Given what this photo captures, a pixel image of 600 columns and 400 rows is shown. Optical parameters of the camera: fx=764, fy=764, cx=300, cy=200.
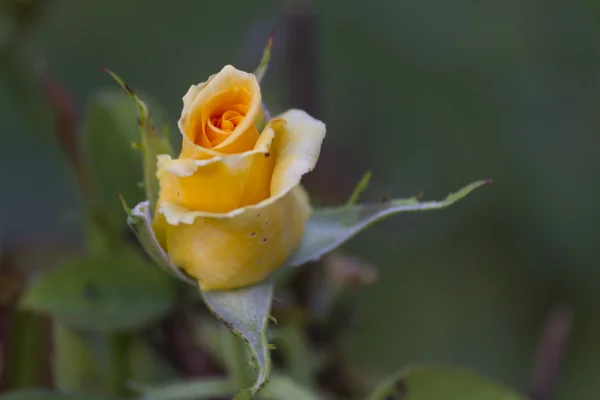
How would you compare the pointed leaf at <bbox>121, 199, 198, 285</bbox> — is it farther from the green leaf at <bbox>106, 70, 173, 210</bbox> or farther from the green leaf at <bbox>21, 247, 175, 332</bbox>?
the green leaf at <bbox>21, 247, 175, 332</bbox>

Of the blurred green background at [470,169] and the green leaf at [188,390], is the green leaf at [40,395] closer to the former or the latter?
the green leaf at [188,390]

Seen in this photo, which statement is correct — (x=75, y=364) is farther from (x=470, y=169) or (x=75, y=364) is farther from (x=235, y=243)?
(x=470, y=169)

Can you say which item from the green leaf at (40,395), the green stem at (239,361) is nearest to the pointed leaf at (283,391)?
the green stem at (239,361)

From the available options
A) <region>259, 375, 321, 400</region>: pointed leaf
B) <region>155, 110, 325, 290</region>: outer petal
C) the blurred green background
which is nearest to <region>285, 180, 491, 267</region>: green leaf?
<region>155, 110, 325, 290</region>: outer petal

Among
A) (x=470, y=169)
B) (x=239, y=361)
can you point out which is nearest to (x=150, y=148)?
(x=239, y=361)

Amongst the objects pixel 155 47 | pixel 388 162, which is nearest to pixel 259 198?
pixel 388 162

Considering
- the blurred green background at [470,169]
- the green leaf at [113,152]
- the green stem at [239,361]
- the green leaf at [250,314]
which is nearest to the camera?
the green leaf at [250,314]

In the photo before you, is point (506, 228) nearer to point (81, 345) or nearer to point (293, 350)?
point (293, 350)
